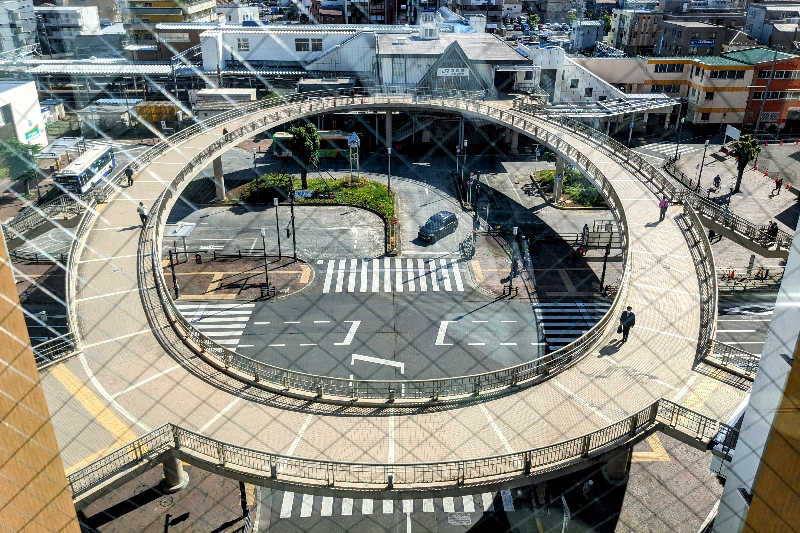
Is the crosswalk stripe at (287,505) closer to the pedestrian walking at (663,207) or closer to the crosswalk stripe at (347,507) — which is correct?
the crosswalk stripe at (347,507)

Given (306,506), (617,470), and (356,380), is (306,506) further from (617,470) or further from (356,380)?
(617,470)

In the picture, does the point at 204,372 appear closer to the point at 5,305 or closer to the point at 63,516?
the point at 63,516

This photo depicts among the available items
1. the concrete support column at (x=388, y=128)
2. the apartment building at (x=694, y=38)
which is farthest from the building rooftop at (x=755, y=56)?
the concrete support column at (x=388, y=128)

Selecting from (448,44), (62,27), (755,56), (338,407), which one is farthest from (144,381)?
(62,27)

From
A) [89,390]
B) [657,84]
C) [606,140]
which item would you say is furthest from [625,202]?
[657,84]

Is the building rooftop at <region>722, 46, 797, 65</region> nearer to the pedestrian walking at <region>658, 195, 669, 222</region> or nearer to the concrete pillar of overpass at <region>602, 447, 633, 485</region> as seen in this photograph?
the pedestrian walking at <region>658, 195, 669, 222</region>
